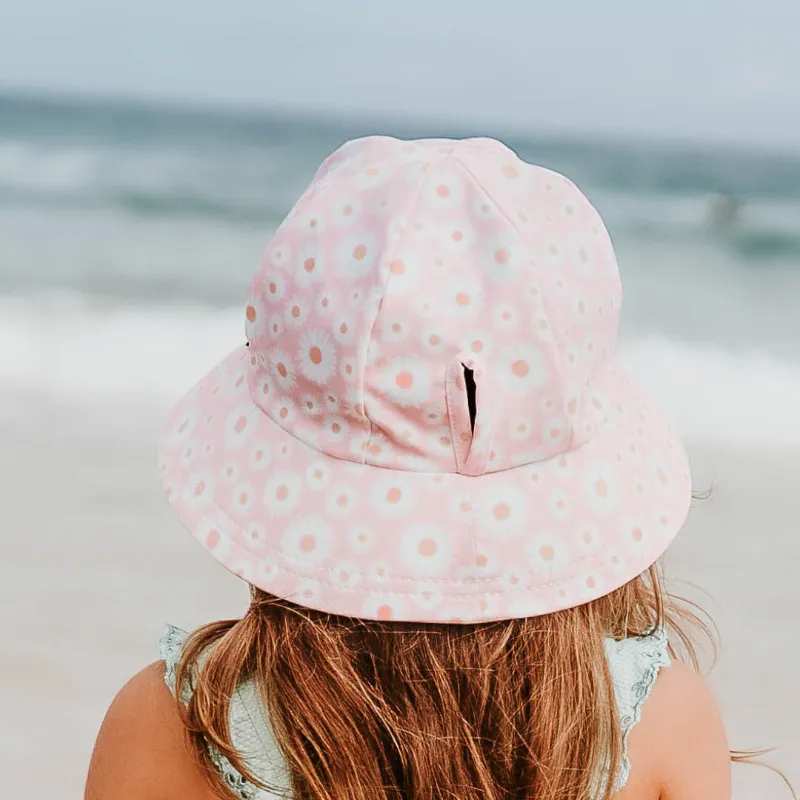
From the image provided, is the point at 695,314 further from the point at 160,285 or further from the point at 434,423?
the point at 434,423

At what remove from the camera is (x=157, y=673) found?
902 millimetres

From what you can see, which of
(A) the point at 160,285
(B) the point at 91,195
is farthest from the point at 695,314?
(B) the point at 91,195

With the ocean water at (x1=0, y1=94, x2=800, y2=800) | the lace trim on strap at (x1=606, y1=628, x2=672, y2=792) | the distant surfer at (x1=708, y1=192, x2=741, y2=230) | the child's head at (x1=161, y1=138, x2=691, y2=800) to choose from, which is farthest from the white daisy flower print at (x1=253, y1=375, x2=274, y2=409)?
the distant surfer at (x1=708, y1=192, x2=741, y2=230)

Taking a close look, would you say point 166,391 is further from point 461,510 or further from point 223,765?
point 461,510

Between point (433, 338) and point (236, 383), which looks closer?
point (433, 338)

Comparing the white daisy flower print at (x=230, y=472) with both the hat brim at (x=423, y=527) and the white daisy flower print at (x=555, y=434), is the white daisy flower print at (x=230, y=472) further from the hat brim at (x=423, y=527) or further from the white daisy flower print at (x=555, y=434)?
Result: the white daisy flower print at (x=555, y=434)

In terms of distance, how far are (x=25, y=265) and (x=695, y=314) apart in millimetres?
3908

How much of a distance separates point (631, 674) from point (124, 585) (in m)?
1.54

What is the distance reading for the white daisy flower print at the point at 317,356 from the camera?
A: 2.34 feet

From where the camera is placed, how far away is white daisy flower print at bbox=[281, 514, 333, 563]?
737mm

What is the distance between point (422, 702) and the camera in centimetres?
80

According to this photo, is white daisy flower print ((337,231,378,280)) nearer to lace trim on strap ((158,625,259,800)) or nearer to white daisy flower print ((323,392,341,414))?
white daisy flower print ((323,392,341,414))

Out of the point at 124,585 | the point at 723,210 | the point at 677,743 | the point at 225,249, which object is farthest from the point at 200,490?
the point at 723,210

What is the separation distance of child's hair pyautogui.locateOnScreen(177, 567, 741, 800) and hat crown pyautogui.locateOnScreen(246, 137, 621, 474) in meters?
0.15
